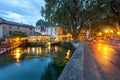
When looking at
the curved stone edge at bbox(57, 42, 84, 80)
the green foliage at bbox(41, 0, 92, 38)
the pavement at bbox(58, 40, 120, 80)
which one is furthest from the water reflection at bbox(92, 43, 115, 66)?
the green foliage at bbox(41, 0, 92, 38)

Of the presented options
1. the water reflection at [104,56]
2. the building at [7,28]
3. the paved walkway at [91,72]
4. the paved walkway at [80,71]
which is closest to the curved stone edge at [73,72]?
the paved walkway at [80,71]

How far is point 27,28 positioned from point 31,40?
5001 mm

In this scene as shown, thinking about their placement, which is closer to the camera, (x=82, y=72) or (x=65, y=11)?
(x=82, y=72)

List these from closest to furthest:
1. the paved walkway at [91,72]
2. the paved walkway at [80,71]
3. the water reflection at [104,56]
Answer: the paved walkway at [80,71]
the paved walkway at [91,72]
the water reflection at [104,56]

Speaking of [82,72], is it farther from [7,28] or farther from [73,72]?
[7,28]

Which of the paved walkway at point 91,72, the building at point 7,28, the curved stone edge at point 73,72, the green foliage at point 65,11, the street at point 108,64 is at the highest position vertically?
the green foliage at point 65,11

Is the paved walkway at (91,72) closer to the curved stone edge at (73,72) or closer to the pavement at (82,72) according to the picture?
the pavement at (82,72)

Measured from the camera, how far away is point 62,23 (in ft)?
109

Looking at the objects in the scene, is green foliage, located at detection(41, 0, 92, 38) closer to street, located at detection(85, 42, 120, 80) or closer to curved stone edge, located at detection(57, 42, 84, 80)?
street, located at detection(85, 42, 120, 80)

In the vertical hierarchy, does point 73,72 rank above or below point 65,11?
below

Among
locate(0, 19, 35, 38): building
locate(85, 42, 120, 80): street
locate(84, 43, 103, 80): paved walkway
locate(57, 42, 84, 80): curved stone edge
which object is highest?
locate(0, 19, 35, 38): building

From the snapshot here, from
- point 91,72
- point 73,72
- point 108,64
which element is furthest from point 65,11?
point 73,72

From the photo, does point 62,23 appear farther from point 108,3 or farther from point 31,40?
point 31,40

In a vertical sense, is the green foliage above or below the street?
above
